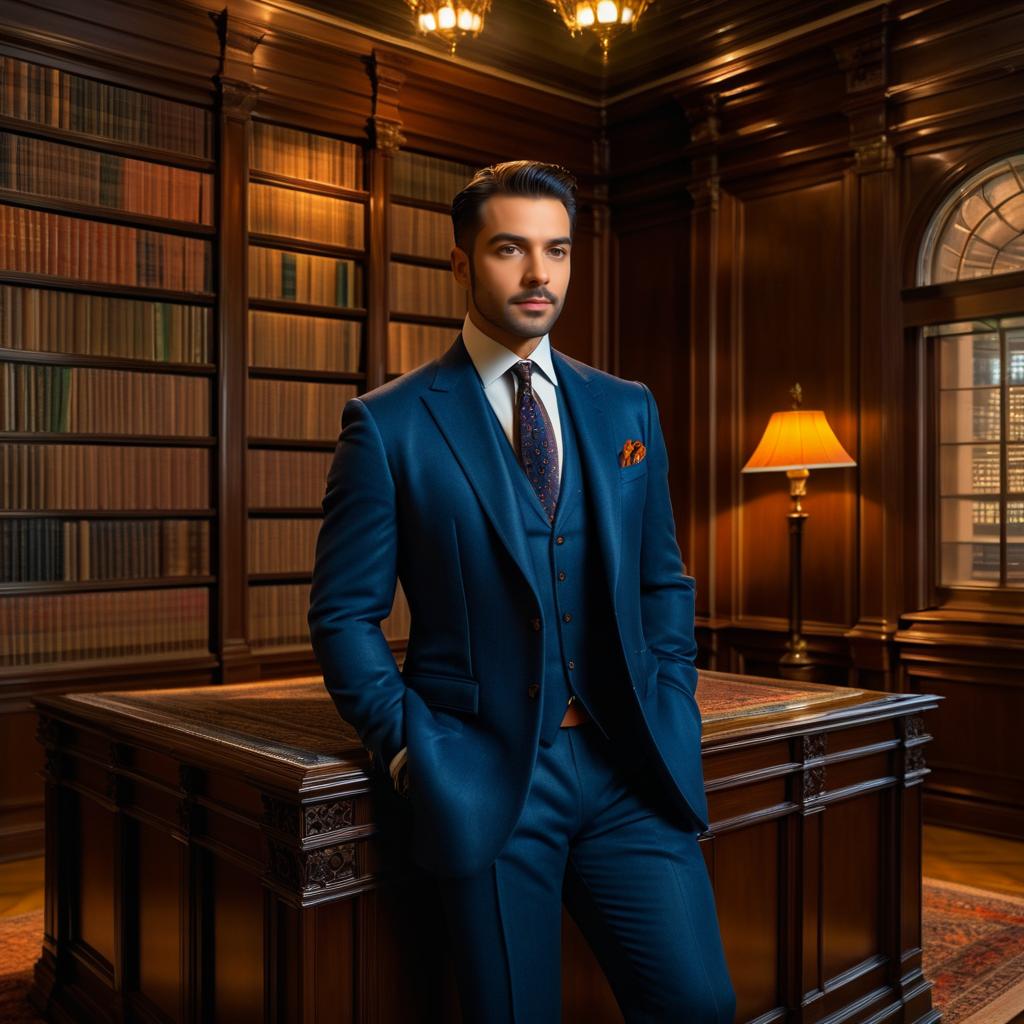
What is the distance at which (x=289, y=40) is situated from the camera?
5.09 metres

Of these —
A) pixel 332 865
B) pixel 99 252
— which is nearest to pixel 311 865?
pixel 332 865

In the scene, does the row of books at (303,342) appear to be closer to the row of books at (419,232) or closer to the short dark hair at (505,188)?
the row of books at (419,232)

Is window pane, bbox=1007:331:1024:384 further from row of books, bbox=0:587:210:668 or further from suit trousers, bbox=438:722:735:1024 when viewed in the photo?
suit trousers, bbox=438:722:735:1024

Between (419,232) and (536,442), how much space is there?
13.1 ft

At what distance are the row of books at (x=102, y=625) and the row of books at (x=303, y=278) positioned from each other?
52.6 inches

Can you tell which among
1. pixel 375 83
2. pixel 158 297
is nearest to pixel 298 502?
pixel 158 297

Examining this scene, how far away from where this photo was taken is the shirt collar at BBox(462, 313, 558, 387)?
6.09 feet

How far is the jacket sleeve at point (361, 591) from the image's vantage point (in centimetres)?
174

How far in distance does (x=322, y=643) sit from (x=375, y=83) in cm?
420

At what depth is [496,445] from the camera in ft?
5.93

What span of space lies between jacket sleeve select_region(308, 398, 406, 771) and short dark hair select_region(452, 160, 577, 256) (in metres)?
0.32

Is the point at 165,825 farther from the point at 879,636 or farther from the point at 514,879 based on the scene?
the point at 879,636

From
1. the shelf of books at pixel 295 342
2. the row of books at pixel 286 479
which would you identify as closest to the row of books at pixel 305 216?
the shelf of books at pixel 295 342

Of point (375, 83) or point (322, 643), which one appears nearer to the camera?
point (322, 643)
